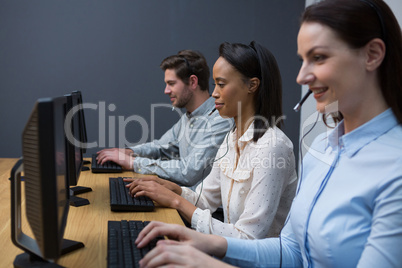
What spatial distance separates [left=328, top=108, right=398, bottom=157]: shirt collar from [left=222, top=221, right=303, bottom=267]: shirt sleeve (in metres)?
0.29

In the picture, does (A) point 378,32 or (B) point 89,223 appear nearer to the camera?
(A) point 378,32

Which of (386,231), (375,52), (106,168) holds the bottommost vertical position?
(106,168)

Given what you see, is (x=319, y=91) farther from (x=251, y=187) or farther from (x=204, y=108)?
(x=204, y=108)

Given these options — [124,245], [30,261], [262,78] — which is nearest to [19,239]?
[30,261]

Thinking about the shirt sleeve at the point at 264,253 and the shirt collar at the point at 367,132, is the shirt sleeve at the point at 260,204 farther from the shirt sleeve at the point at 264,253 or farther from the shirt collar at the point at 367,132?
the shirt collar at the point at 367,132

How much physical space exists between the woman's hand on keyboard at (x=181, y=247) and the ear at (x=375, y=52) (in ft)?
1.70

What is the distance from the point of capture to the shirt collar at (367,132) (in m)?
0.86

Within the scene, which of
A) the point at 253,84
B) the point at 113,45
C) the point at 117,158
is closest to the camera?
the point at 253,84

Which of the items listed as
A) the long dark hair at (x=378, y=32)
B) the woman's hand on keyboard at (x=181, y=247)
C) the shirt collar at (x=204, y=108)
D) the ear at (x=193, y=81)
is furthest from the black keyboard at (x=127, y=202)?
the ear at (x=193, y=81)

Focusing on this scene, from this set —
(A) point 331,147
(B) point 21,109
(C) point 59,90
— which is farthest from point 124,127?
(A) point 331,147

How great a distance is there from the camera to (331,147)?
100cm

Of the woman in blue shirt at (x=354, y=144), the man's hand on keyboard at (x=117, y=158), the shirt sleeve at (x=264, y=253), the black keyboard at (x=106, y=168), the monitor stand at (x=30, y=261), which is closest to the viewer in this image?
the woman in blue shirt at (x=354, y=144)

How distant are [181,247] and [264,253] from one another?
0.95 ft

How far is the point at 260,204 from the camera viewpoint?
1291 millimetres
